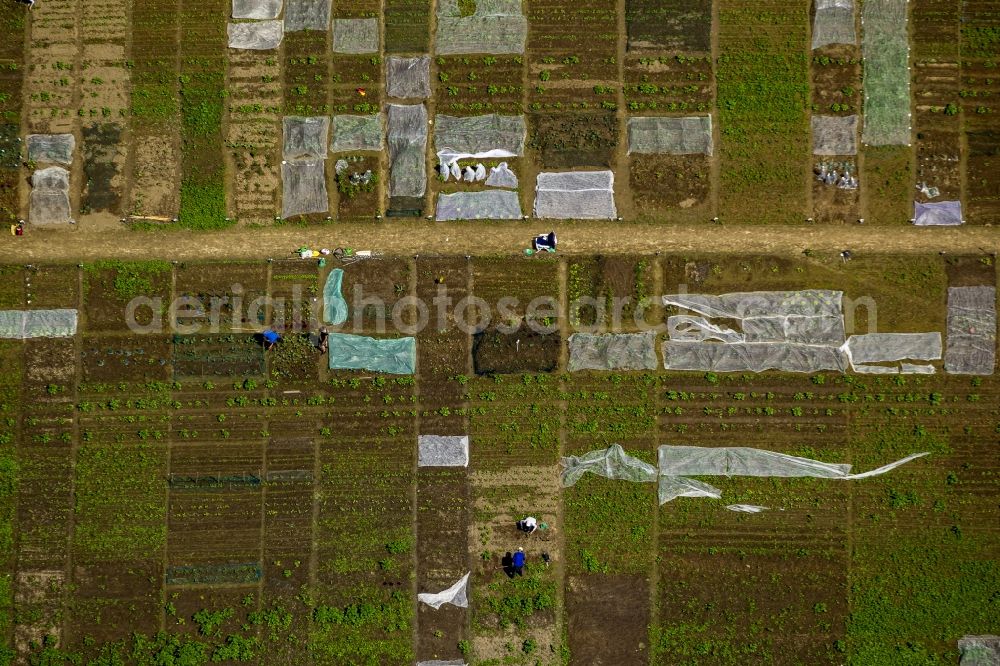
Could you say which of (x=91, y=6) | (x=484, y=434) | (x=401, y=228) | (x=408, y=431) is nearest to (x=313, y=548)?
(x=408, y=431)

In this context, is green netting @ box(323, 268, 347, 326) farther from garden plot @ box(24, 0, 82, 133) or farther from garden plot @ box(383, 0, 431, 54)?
garden plot @ box(24, 0, 82, 133)

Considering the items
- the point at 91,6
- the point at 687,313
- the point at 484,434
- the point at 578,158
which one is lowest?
the point at 484,434

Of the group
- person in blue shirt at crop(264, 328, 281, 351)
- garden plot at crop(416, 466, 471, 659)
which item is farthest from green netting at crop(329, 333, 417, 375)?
garden plot at crop(416, 466, 471, 659)

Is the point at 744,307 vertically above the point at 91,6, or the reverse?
the point at 91,6

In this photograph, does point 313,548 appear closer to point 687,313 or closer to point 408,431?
point 408,431

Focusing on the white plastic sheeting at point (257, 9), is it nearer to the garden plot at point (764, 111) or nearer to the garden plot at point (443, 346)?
the garden plot at point (443, 346)

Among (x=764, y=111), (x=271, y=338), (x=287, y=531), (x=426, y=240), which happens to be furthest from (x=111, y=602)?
(x=764, y=111)
